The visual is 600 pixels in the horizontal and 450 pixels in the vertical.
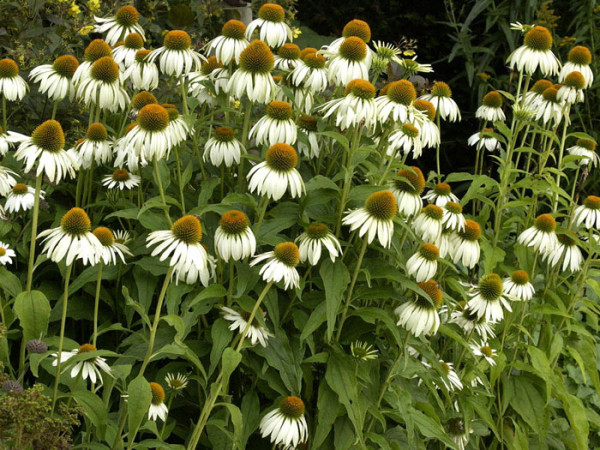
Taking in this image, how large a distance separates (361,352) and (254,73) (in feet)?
2.96

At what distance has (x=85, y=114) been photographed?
3535mm

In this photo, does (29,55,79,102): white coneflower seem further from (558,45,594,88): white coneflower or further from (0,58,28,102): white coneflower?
(558,45,594,88): white coneflower

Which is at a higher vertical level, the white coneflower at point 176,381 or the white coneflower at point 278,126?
the white coneflower at point 278,126

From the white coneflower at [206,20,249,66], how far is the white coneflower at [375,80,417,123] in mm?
491

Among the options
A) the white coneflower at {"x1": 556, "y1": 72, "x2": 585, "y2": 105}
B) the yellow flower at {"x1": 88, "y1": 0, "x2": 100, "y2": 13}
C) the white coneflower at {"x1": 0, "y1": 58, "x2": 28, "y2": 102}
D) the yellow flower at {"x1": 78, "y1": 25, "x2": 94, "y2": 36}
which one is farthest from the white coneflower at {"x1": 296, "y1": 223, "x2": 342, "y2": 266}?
the yellow flower at {"x1": 88, "y1": 0, "x2": 100, "y2": 13}

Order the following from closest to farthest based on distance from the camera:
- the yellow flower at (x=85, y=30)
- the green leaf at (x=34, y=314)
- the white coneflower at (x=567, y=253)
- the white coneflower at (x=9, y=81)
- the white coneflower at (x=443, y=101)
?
the green leaf at (x=34, y=314) < the white coneflower at (x=9, y=81) < the white coneflower at (x=443, y=101) < the white coneflower at (x=567, y=253) < the yellow flower at (x=85, y=30)

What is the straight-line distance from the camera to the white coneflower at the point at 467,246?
8.46 feet

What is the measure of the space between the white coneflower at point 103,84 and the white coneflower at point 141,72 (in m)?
0.07

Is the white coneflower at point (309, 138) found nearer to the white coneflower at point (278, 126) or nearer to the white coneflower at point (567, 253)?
the white coneflower at point (278, 126)

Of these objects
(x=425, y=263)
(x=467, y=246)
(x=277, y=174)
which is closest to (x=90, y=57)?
(x=277, y=174)

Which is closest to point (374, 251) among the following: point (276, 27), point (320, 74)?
point (320, 74)

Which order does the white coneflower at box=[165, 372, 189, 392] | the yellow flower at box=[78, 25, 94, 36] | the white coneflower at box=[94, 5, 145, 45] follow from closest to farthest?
the white coneflower at box=[165, 372, 189, 392] < the white coneflower at box=[94, 5, 145, 45] < the yellow flower at box=[78, 25, 94, 36]

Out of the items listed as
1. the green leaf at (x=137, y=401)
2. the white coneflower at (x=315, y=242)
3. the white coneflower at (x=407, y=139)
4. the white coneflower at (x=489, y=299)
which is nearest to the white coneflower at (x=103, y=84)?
the white coneflower at (x=315, y=242)

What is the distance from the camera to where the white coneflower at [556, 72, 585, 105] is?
298cm
